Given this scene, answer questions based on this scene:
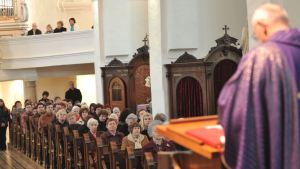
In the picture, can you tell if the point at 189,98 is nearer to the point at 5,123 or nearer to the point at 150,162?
the point at 5,123

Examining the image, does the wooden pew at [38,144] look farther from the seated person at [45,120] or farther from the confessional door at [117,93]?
the confessional door at [117,93]

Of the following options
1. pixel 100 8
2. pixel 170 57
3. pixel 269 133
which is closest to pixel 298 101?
pixel 269 133

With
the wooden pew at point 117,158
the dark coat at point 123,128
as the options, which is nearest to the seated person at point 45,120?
the dark coat at point 123,128

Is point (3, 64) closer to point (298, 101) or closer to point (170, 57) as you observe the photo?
point (170, 57)

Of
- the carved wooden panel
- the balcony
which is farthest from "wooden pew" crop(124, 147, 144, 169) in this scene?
the balcony

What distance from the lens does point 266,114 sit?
2.71 meters

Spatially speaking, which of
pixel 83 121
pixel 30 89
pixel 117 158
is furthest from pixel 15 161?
pixel 30 89

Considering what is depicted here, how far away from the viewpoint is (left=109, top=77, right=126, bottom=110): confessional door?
15.7m

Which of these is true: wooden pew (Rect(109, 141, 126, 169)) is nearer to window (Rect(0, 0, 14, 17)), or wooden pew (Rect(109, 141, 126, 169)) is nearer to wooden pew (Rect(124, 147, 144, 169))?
wooden pew (Rect(124, 147, 144, 169))

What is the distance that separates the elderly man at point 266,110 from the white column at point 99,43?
14.0 metres

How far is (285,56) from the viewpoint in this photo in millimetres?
2713

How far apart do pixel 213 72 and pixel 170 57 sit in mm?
1558

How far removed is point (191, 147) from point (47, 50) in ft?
55.9

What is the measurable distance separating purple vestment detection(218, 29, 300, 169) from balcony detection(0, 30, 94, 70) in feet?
51.7
